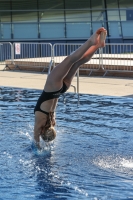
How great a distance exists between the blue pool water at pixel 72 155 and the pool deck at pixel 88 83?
76.3 inches

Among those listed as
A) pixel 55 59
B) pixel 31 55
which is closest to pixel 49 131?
pixel 55 59

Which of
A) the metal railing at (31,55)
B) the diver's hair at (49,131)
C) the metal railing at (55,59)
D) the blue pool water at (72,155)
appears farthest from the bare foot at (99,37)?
the metal railing at (31,55)

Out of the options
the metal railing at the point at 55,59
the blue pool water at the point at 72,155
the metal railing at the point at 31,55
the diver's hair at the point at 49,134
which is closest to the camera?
the blue pool water at the point at 72,155

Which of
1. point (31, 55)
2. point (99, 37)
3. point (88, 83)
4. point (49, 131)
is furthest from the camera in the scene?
point (31, 55)

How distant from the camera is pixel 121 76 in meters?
18.0

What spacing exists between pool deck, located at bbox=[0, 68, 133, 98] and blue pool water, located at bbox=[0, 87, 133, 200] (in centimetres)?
194

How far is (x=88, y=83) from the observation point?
1639 cm

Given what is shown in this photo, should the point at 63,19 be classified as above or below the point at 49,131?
above

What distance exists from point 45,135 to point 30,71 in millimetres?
13090

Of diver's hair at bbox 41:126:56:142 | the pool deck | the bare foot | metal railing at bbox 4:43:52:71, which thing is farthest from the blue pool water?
metal railing at bbox 4:43:52:71

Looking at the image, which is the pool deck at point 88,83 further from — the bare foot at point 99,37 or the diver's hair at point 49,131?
the bare foot at point 99,37

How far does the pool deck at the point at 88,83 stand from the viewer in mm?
14360

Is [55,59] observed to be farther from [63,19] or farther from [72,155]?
[72,155]

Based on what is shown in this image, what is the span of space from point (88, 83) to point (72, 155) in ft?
28.6
